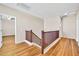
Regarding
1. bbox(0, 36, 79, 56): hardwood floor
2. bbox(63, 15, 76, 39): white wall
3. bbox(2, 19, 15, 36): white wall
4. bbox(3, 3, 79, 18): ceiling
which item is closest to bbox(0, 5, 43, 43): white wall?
bbox(3, 3, 79, 18): ceiling

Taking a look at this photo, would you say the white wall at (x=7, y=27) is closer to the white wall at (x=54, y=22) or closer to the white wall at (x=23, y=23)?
the white wall at (x=23, y=23)

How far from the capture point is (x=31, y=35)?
183 inches

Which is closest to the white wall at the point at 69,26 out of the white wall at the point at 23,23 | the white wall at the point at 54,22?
the white wall at the point at 54,22

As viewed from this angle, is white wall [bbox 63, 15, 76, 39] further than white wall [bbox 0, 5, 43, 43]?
Yes

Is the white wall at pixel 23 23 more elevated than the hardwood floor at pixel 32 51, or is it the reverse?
the white wall at pixel 23 23

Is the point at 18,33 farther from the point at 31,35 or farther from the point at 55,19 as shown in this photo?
the point at 55,19

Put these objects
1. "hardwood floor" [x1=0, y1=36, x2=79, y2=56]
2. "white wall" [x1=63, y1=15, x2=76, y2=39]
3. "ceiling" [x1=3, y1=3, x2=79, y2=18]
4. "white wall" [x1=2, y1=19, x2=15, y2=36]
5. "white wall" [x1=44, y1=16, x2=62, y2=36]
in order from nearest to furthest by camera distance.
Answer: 1. "hardwood floor" [x1=0, y1=36, x2=79, y2=56]
2. "ceiling" [x1=3, y1=3, x2=79, y2=18]
3. "white wall" [x1=63, y1=15, x2=76, y2=39]
4. "white wall" [x1=44, y1=16, x2=62, y2=36]
5. "white wall" [x1=2, y1=19, x2=15, y2=36]

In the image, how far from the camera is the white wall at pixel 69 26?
21.9ft

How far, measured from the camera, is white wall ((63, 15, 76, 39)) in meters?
6.67

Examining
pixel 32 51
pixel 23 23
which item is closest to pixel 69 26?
pixel 23 23

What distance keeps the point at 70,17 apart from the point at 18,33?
454cm

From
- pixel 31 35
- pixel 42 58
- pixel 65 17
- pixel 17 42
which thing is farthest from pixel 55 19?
pixel 42 58

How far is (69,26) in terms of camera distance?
22.6 ft

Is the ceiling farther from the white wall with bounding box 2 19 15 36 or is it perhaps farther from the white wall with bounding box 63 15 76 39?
the white wall with bounding box 2 19 15 36
